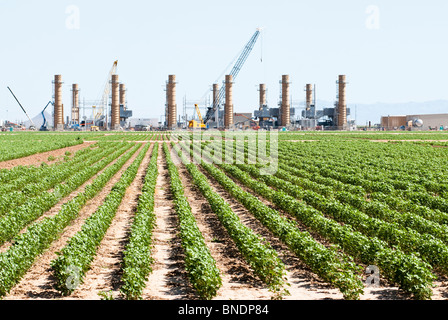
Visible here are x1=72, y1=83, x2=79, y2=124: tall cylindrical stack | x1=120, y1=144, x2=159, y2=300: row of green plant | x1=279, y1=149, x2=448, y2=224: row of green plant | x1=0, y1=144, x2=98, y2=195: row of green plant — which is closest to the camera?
x1=120, y1=144, x2=159, y2=300: row of green plant

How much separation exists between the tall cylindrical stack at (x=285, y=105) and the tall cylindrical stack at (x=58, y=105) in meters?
71.9

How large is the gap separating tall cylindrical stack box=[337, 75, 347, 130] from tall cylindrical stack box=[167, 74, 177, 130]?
52759 mm

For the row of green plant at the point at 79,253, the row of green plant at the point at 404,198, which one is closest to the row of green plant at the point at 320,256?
the row of green plant at the point at 404,198

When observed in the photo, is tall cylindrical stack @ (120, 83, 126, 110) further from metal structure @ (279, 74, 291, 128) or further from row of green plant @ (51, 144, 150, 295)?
row of green plant @ (51, 144, 150, 295)

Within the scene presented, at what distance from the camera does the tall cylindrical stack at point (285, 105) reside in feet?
522

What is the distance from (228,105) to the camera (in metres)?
156

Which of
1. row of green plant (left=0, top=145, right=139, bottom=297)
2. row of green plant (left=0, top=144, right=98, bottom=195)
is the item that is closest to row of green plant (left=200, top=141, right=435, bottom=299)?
row of green plant (left=0, top=145, right=139, bottom=297)

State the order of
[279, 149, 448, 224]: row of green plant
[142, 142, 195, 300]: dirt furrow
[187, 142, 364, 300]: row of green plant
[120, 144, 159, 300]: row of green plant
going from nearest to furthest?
[120, 144, 159, 300]: row of green plant
[187, 142, 364, 300]: row of green plant
[142, 142, 195, 300]: dirt furrow
[279, 149, 448, 224]: row of green plant

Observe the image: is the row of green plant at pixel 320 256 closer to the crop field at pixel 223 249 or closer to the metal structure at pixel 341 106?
the crop field at pixel 223 249

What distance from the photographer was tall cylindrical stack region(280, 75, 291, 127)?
522 ft

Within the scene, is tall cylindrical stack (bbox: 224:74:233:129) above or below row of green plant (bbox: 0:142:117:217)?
above

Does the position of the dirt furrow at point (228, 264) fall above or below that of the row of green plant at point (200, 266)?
below
